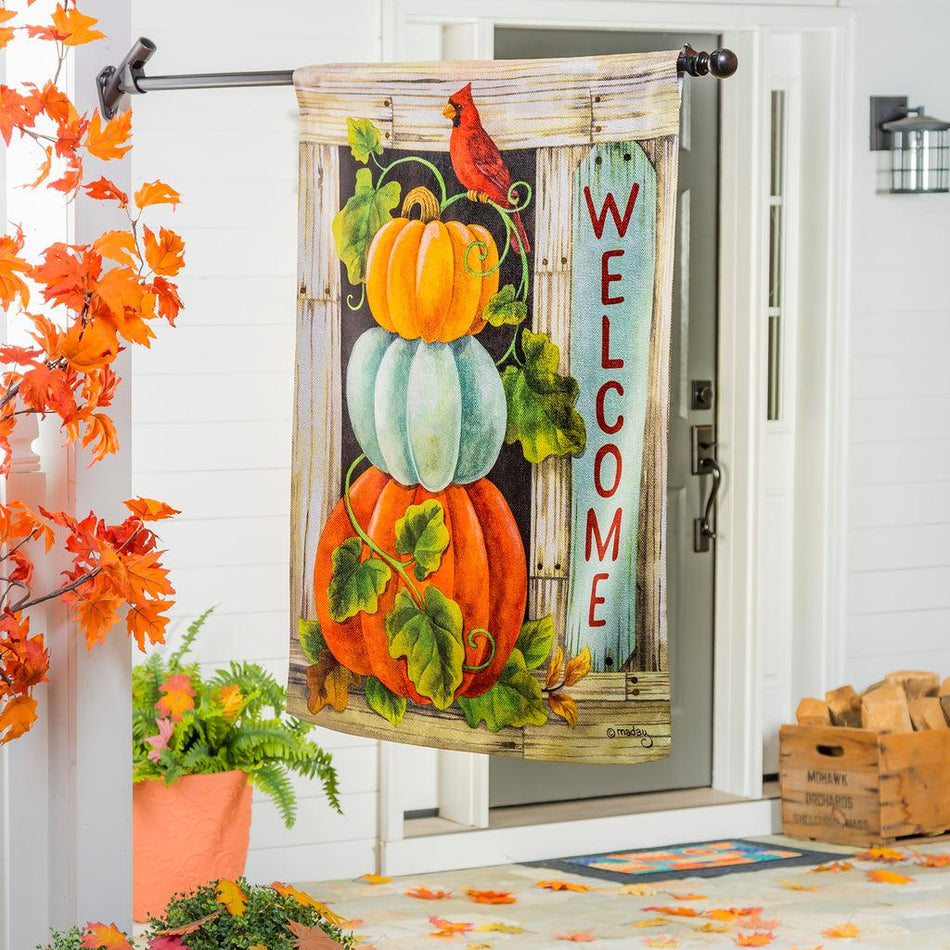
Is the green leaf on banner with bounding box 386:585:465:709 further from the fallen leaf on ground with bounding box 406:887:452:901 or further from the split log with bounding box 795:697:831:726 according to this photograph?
the split log with bounding box 795:697:831:726

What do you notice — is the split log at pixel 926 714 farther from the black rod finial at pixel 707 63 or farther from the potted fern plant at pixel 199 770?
the black rod finial at pixel 707 63

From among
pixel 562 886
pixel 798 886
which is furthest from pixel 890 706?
pixel 562 886

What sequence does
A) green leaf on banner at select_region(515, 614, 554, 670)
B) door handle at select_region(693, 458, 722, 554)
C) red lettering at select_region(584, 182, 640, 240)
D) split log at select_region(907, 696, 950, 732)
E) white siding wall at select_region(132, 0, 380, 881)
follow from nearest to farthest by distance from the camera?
red lettering at select_region(584, 182, 640, 240) < green leaf on banner at select_region(515, 614, 554, 670) < white siding wall at select_region(132, 0, 380, 881) < split log at select_region(907, 696, 950, 732) < door handle at select_region(693, 458, 722, 554)

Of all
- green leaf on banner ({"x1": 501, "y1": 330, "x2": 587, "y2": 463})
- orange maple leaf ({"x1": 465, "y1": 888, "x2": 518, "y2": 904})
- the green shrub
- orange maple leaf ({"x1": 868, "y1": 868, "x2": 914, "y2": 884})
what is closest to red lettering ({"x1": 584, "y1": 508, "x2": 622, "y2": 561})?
green leaf on banner ({"x1": 501, "y1": 330, "x2": 587, "y2": 463})

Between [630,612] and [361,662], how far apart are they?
1.53ft

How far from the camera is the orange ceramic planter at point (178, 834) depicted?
3.53 metres

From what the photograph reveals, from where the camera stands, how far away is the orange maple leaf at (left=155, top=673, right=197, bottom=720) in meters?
3.52

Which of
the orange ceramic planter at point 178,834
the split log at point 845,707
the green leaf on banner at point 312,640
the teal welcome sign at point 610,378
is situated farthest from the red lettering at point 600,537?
the split log at point 845,707

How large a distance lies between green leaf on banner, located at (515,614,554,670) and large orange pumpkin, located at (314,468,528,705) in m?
0.02

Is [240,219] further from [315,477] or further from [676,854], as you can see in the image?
[676,854]

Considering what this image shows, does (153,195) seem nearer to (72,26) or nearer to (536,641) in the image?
(72,26)

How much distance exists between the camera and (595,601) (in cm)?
236

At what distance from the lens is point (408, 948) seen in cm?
358

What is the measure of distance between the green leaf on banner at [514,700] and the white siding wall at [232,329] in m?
1.70
